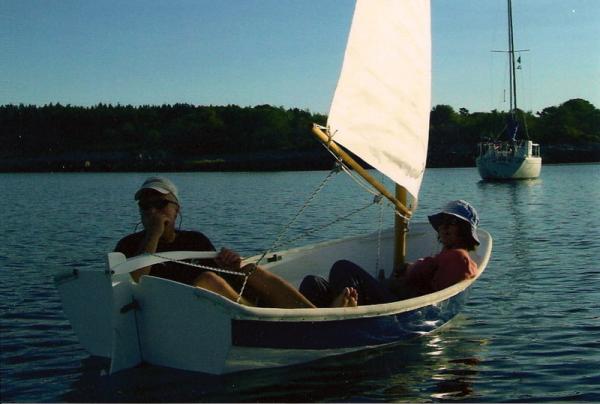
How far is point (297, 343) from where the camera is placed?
7.53 meters

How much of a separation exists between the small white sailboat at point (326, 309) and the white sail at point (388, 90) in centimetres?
1

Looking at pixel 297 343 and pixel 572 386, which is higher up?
pixel 297 343

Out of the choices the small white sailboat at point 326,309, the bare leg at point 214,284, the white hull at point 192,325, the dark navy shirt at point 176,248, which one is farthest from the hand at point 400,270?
the bare leg at point 214,284

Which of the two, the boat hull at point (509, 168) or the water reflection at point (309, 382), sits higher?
the boat hull at point (509, 168)

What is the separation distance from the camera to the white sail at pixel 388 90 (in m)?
8.45

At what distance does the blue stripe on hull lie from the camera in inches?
277

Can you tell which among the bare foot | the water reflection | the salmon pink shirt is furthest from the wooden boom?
the water reflection

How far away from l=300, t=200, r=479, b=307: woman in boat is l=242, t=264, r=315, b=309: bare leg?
762mm

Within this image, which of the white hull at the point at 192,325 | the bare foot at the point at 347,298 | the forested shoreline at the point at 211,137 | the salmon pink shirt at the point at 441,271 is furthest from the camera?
the forested shoreline at the point at 211,137

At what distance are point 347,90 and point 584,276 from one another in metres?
8.26

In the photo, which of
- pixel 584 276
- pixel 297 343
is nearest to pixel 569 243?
pixel 584 276

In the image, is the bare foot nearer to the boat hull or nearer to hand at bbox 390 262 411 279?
hand at bbox 390 262 411 279

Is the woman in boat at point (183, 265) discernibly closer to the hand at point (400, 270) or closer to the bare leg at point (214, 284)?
the bare leg at point (214, 284)

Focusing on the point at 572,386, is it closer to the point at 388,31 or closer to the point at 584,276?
the point at 388,31
